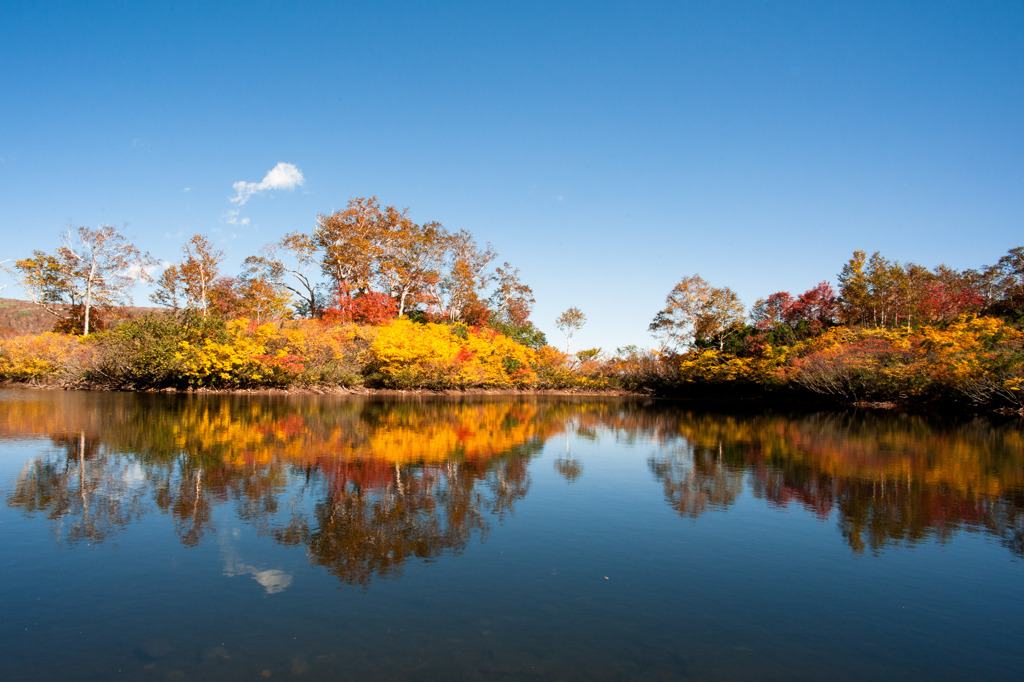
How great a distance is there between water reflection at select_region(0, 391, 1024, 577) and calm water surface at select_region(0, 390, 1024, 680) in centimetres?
7

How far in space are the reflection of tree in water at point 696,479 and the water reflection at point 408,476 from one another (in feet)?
0.15

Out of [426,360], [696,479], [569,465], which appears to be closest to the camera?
[696,479]

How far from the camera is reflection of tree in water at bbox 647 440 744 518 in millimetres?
9180

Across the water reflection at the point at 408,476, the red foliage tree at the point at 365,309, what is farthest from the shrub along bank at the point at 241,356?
the water reflection at the point at 408,476

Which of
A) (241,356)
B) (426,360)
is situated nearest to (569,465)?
(241,356)

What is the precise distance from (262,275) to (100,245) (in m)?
9.99

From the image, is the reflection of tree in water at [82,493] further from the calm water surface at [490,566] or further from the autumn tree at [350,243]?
the autumn tree at [350,243]

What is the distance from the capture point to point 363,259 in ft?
141

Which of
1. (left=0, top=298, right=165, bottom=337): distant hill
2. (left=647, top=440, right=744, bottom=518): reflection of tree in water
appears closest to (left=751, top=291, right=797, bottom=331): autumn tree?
(left=647, top=440, right=744, bottom=518): reflection of tree in water

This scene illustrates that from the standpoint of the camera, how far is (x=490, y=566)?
599cm

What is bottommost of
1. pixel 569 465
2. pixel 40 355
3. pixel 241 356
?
pixel 569 465

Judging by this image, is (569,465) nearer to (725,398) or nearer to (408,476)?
(408,476)

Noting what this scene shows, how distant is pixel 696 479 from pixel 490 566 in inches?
249

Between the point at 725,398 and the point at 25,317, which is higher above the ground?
the point at 25,317
